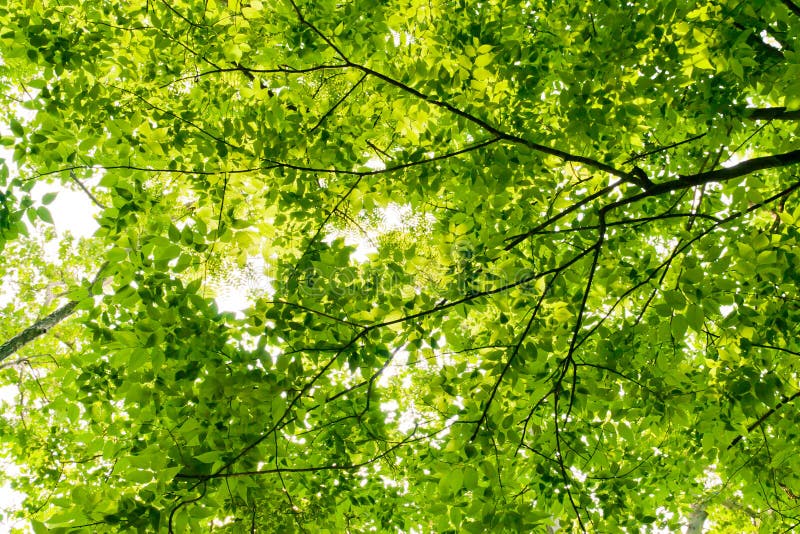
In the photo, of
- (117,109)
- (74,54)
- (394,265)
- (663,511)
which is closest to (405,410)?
(663,511)

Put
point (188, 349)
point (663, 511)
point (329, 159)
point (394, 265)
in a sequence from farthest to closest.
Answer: point (663, 511), point (329, 159), point (394, 265), point (188, 349)

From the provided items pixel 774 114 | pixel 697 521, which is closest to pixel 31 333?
pixel 774 114

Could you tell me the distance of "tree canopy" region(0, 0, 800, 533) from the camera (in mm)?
2133

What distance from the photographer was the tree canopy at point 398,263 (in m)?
2.13

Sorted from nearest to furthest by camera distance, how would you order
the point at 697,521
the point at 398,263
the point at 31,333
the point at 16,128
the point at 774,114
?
the point at 16,128
the point at 398,263
the point at 774,114
the point at 31,333
the point at 697,521

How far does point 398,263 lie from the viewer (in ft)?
8.61

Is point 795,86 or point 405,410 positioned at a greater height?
point 405,410

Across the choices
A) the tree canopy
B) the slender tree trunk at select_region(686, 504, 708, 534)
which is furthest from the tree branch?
the slender tree trunk at select_region(686, 504, 708, 534)

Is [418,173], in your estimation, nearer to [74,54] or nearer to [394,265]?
[394,265]

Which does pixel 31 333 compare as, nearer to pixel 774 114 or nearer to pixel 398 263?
pixel 398 263

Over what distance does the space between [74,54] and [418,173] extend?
6.99 feet

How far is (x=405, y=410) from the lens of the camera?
515 cm

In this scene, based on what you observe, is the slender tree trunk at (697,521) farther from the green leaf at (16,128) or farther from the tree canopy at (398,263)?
the green leaf at (16,128)

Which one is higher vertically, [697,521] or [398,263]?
[398,263]
